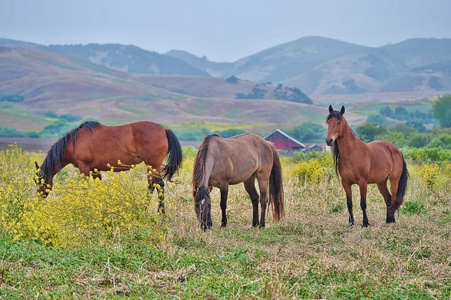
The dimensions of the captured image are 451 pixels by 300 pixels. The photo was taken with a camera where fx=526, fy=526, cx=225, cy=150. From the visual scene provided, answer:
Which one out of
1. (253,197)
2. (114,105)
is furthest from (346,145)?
(114,105)

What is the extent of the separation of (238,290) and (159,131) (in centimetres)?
574

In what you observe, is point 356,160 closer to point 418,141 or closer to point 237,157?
point 237,157

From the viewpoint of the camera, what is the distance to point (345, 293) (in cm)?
526

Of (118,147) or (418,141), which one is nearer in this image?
(118,147)

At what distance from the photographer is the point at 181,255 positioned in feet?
20.6

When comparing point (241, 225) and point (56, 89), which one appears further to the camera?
point (56, 89)

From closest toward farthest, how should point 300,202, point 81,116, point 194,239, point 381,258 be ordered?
point 381,258
point 194,239
point 300,202
point 81,116

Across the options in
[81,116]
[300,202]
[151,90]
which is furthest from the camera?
[151,90]

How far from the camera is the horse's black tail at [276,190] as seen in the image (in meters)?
10.2

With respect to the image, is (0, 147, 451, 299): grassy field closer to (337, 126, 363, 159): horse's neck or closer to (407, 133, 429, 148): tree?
(337, 126, 363, 159): horse's neck

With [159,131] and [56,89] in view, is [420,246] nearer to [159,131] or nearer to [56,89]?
[159,131]

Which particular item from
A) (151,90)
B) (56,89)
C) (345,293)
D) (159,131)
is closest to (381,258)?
(345,293)

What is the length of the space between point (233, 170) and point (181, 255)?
10.4 ft

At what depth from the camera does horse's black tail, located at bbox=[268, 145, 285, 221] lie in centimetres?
1016
